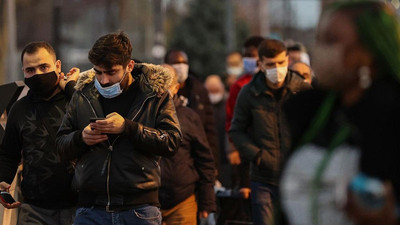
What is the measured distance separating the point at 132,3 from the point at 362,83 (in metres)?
51.6

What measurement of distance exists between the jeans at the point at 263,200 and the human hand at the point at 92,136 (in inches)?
105

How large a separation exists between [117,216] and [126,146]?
44 centimetres

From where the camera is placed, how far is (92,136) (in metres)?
6.29

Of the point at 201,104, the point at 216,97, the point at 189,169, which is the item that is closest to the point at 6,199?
the point at 189,169

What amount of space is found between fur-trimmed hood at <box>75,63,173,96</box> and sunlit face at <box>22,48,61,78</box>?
0.71 meters

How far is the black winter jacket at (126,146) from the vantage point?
21.1ft

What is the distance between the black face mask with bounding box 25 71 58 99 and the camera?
289 inches

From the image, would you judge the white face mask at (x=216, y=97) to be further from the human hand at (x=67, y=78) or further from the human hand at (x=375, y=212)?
the human hand at (x=375, y=212)

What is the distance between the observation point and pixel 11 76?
95.7 ft

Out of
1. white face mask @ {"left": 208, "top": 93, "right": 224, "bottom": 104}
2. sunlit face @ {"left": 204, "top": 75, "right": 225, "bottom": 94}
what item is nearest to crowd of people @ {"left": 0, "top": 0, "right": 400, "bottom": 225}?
white face mask @ {"left": 208, "top": 93, "right": 224, "bottom": 104}

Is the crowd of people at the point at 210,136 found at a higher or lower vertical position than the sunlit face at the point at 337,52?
lower

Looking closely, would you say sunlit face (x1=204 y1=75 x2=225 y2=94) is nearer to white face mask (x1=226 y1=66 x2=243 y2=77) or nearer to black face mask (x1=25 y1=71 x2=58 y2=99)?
white face mask (x1=226 y1=66 x2=243 y2=77)

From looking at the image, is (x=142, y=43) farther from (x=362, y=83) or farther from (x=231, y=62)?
(x=362, y=83)

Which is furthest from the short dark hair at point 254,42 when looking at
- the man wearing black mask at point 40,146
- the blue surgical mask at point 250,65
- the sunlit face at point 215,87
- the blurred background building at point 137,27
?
the blurred background building at point 137,27
